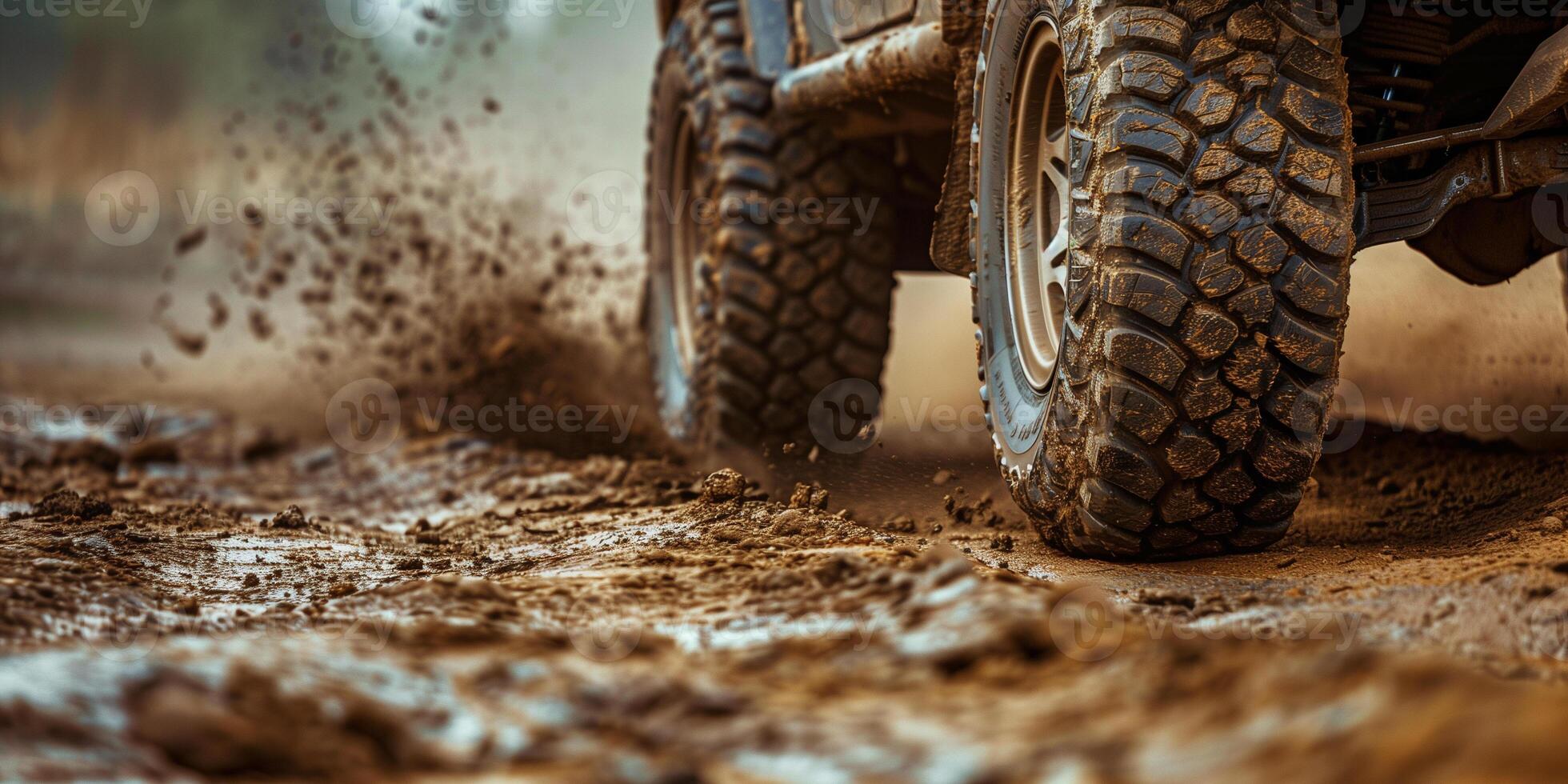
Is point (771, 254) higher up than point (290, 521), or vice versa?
point (771, 254)

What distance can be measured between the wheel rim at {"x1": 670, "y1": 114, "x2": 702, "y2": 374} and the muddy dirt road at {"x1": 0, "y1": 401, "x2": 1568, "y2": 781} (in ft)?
6.41

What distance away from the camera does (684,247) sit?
484 centimetres

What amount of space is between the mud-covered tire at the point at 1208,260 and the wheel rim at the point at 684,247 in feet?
8.84

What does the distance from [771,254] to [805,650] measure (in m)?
2.66

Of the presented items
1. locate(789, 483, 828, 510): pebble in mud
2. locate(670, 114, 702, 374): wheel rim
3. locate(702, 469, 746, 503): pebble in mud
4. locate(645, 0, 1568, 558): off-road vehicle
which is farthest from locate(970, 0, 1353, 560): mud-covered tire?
locate(670, 114, 702, 374): wheel rim

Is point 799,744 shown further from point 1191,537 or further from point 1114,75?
point 1114,75

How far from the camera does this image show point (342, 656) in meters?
1.30

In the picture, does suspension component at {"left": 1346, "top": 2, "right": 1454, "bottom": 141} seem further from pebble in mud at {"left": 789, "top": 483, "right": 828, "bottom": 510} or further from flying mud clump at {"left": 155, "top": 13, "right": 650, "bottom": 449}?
flying mud clump at {"left": 155, "top": 13, "right": 650, "bottom": 449}

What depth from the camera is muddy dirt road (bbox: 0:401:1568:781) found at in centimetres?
99

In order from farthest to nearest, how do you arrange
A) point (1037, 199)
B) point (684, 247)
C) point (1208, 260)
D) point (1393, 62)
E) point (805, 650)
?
point (684, 247) → point (1037, 199) → point (1393, 62) → point (1208, 260) → point (805, 650)

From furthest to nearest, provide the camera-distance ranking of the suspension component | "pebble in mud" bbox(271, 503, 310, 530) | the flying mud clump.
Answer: the flying mud clump
"pebble in mud" bbox(271, 503, 310, 530)
the suspension component

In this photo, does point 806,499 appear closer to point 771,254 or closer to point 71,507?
point 771,254

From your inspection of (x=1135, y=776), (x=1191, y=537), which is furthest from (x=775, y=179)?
(x=1135, y=776)

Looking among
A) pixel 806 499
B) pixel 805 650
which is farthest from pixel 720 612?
pixel 806 499
